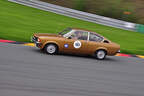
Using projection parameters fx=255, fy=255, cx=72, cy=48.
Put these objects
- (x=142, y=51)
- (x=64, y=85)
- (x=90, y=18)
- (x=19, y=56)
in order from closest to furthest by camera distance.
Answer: (x=64, y=85) → (x=19, y=56) → (x=142, y=51) → (x=90, y=18)

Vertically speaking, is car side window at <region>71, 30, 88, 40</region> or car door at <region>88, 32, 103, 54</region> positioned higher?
car side window at <region>71, 30, 88, 40</region>

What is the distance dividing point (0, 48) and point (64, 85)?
4.62 meters

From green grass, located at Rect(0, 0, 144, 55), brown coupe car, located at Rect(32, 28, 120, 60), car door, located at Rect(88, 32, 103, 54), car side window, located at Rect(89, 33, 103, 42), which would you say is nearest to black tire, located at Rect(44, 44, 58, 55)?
brown coupe car, located at Rect(32, 28, 120, 60)

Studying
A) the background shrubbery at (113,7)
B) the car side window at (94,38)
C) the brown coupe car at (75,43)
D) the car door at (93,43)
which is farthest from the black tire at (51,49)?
the background shrubbery at (113,7)

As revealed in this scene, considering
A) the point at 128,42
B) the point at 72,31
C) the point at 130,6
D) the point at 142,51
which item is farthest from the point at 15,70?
the point at 130,6

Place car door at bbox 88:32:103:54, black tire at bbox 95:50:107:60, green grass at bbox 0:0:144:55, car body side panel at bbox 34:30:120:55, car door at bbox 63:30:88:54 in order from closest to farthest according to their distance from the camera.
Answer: car body side panel at bbox 34:30:120:55 < car door at bbox 63:30:88:54 < car door at bbox 88:32:103:54 < black tire at bbox 95:50:107:60 < green grass at bbox 0:0:144:55

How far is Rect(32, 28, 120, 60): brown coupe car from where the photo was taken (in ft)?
35.8

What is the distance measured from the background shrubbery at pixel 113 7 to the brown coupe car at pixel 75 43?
11.7m

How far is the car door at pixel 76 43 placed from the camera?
11148 millimetres

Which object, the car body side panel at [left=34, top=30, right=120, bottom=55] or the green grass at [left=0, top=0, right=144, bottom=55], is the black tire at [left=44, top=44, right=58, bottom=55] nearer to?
the car body side panel at [left=34, top=30, right=120, bottom=55]

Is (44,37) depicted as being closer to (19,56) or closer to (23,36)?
(19,56)

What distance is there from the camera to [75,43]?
11.2 metres

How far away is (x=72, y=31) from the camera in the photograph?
1141 cm

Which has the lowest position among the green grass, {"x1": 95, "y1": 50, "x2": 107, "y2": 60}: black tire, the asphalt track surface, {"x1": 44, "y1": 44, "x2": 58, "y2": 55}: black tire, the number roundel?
the asphalt track surface
